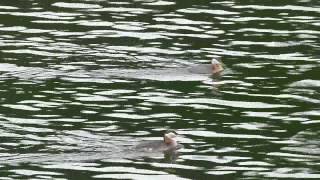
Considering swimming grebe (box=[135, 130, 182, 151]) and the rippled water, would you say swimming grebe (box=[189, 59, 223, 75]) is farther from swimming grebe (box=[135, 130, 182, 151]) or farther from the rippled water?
swimming grebe (box=[135, 130, 182, 151])

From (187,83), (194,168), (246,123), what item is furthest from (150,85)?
(194,168)

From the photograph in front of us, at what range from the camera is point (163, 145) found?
23.1m

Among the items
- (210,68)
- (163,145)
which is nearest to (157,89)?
(210,68)

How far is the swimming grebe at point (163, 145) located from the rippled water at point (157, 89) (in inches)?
4.9

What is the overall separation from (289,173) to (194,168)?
5.08 ft

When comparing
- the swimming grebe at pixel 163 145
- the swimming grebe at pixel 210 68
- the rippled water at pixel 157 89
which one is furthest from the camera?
the swimming grebe at pixel 210 68

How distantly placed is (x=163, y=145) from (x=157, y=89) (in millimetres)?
4175

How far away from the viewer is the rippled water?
891 inches

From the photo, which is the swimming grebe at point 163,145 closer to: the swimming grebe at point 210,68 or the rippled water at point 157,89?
the rippled water at point 157,89

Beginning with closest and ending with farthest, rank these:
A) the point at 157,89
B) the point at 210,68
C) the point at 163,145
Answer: the point at 163,145, the point at 157,89, the point at 210,68

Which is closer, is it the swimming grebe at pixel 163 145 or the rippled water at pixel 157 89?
the rippled water at pixel 157 89

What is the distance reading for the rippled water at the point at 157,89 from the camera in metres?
22.6

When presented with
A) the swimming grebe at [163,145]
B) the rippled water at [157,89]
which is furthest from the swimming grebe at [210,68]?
the swimming grebe at [163,145]

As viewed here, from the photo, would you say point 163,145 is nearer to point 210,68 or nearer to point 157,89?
point 157,89
